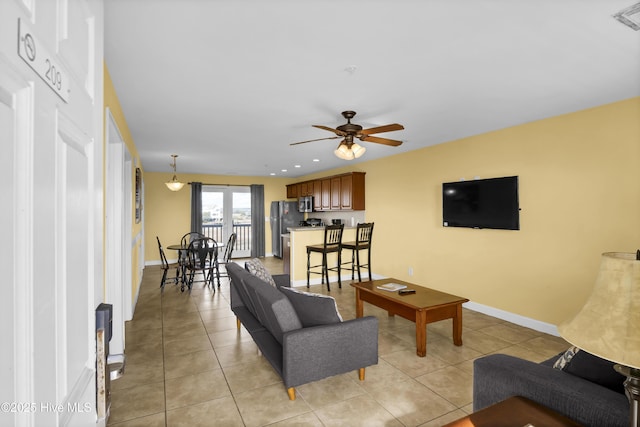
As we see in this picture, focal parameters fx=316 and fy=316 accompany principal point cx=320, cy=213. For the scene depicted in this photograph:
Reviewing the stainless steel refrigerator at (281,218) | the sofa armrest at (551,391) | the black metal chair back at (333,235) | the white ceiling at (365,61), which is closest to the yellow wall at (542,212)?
the white ceiling at (365,61)

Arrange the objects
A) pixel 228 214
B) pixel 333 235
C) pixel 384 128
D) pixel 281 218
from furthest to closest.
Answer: pixel 228 214, pixel 281 218, pixel 333 235, pixel 384 128

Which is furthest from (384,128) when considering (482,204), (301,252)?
(301,252)

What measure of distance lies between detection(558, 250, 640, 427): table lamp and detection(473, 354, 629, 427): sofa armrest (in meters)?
0.44

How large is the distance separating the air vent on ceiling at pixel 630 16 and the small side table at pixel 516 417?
6.86 ft

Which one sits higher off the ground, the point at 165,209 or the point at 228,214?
the point at 165,209

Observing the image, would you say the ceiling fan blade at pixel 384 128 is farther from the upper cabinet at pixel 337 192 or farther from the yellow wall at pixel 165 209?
the yellow wall at pixel 165 209

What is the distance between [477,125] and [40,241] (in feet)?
14.0

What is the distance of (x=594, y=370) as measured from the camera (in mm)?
1480

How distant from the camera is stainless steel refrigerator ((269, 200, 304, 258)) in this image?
879 cm

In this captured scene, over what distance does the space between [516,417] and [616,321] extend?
2.13 feet

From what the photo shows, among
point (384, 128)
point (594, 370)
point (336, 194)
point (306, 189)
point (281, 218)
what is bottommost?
point (594, 370)

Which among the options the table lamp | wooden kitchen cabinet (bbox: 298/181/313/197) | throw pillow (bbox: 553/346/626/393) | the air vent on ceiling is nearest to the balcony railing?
wooden kitchen cabinet (bbox: 298/181/313/197)

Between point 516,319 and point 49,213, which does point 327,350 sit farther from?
point 516,319

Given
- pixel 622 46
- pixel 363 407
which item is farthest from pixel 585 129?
pixel 363 407
